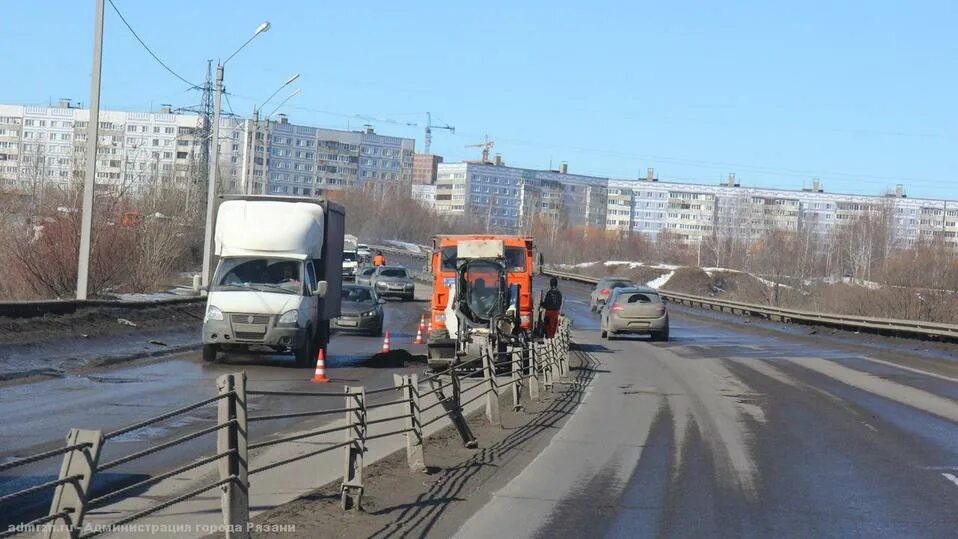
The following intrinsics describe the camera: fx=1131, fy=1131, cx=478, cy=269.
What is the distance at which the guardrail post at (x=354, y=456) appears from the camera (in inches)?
348

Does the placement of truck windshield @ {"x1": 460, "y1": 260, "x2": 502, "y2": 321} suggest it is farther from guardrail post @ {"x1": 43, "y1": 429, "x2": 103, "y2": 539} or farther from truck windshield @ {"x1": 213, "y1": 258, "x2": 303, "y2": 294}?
guardrail post @ {"x1": 43, "y1": 429, "x2": 103, "y2": 539}

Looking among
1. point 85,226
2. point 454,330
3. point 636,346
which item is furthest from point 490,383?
point 636,346

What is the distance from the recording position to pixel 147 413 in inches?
556

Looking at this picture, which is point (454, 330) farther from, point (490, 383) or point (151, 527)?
point (151, 527)

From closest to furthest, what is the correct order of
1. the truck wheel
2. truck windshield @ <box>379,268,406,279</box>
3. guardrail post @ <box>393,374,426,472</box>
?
guardrail post @ <box>393,374,426,472</box> < the truck wheel < truck windshield @ <box>379,268,406,279</box>

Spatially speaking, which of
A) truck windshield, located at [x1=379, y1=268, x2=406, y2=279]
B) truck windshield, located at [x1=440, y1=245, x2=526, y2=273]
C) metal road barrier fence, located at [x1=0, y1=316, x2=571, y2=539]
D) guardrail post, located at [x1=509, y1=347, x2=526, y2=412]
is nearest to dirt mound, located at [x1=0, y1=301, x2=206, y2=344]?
truck windshield, located at [x1=440, y1=245, x2=526, y2=273]

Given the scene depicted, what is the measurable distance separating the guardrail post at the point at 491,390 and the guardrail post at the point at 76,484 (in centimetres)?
951

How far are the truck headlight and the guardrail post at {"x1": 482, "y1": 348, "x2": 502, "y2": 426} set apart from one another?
327 inches

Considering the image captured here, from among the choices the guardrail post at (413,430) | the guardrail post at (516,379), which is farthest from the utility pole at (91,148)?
the guardrail post at (413,430)

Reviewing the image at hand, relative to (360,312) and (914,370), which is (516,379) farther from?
(360,312)

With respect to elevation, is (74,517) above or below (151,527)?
above

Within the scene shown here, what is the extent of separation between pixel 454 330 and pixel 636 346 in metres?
12.7

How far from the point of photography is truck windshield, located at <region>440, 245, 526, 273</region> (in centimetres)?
2809

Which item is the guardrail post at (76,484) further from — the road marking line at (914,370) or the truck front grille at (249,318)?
the road marking line at (914,370)
